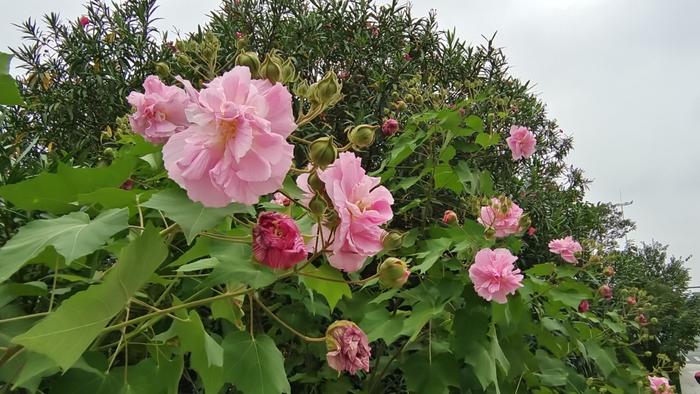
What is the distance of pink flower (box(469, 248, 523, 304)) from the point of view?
52.8 inches

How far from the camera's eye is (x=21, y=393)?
719 mm

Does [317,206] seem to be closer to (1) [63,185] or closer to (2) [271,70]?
(2) [271,70]

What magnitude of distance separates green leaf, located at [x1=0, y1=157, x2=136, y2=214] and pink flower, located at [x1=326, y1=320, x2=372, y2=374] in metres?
0.38

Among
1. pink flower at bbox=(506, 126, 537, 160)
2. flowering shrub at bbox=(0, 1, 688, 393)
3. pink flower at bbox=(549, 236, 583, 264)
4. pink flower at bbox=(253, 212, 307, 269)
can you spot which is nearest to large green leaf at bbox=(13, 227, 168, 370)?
flowering shrub at bbox=(0, 1, 688, 393)

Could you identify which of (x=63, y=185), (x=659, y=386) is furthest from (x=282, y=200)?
(x=659, y=386)

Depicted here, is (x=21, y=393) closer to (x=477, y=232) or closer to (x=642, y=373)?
(x=477, y=232)

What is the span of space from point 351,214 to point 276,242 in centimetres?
9

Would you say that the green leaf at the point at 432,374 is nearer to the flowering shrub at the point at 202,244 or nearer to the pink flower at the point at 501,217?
the flowering shrub at the point at 202,244

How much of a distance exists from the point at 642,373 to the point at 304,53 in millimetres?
2199

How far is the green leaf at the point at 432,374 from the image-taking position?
143 centimetres

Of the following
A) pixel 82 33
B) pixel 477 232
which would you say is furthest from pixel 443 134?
pixel 82 33

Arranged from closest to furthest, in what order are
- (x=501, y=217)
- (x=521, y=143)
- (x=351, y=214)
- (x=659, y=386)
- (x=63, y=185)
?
(x=351, y=214) < (x=63, y=185) < (x=501, y=217) < (x=521, y=143) < (x=659, y=386)

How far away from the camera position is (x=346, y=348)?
806 mm

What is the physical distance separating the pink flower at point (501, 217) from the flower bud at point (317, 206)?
1.04 m
